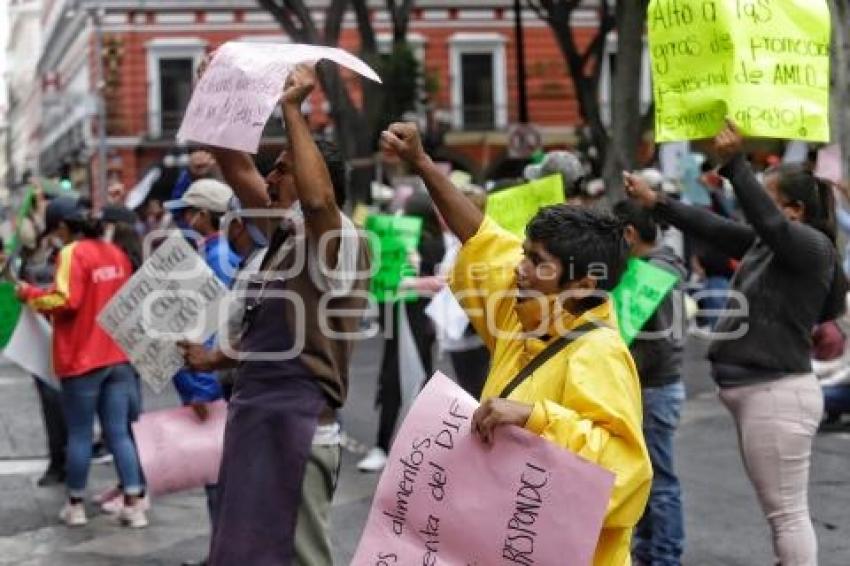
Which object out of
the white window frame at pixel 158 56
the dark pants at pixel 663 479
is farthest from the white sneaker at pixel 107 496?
the white window frame at pixel 158 56

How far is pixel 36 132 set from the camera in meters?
81.3

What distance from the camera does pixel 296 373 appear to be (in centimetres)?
407

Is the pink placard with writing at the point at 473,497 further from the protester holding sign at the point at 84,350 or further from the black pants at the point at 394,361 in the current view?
the black pants at the point at 394,361

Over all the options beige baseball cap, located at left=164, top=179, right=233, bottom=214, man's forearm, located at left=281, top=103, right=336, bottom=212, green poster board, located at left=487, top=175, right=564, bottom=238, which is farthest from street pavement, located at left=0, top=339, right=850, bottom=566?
man's forearm, located at left=281, top=103, right=336, bottom=212

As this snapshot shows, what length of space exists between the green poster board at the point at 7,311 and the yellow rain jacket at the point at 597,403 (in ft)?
16.5

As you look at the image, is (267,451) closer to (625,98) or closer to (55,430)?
(55,430)

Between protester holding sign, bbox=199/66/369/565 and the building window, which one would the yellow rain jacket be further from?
the building window

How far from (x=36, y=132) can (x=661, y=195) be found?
260 feet

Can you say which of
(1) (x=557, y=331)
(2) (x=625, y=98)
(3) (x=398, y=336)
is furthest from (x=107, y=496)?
(2) (x=625, y=98)

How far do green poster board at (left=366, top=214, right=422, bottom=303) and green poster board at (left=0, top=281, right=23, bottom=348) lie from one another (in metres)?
2.10

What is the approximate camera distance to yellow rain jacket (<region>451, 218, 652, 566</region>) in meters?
3.44

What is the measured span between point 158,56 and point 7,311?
3957 centimetres

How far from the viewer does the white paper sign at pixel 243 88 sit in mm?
3975

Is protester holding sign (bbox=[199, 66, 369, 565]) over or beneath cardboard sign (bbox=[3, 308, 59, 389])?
over
